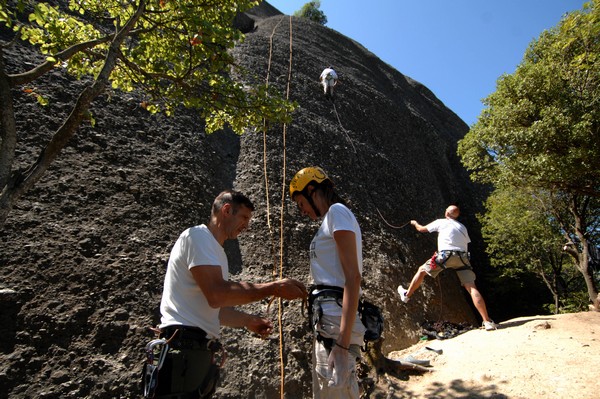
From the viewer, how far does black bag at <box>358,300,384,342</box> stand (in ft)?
8.57

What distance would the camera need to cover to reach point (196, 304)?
2371 mm

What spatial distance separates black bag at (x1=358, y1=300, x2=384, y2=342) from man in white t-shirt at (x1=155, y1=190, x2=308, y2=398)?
483mm

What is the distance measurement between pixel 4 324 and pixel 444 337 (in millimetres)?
6290

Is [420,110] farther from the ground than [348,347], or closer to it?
farther from the ground

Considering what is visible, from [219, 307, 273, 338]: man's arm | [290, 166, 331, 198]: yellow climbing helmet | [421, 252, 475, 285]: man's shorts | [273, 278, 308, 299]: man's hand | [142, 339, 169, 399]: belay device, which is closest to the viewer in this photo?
[142, 339, 169, 399]: belay device

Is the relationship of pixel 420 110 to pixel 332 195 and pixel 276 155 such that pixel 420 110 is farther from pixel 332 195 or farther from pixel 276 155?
pixel 332 195

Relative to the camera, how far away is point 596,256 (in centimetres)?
926

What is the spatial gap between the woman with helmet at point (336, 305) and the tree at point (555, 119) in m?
7.34

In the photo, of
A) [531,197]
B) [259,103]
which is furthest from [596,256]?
[259,103]

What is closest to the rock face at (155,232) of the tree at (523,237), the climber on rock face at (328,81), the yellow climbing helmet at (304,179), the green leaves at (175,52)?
the climber on rock face at (328,81)

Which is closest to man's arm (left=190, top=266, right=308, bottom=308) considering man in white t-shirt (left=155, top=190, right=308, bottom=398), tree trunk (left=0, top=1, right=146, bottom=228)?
man in white t-shirt (left=155, top=190, right=308, bottom=398)

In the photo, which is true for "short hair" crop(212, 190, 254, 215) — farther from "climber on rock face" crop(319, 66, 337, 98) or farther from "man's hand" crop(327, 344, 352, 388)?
"climber on rock face" crop(319, 66, 337, 98)

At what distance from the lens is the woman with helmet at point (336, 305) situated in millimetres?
2301

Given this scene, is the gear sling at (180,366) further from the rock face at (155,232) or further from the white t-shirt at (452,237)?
the white t-shirt at (452,237)
